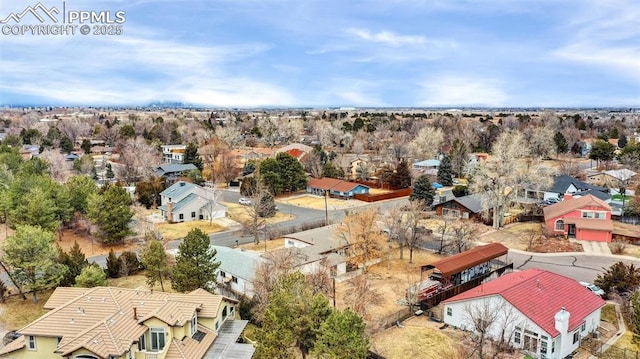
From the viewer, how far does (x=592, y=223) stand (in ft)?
146

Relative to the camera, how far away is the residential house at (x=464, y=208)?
52562 millimetres

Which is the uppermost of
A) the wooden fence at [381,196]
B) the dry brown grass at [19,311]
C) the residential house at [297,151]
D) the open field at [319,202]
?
the residential house at [297,151]

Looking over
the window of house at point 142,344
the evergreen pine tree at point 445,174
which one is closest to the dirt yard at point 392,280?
the window of house at point 142,344

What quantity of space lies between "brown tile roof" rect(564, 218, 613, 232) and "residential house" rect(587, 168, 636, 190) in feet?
71.4

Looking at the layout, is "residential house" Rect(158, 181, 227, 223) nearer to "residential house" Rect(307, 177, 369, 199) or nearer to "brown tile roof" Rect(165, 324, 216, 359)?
"residential house" Rect(307, 177, 369, 199)

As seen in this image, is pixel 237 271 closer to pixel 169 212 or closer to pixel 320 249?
pixel 320 249

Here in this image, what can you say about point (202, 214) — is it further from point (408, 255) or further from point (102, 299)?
point (102, 299)

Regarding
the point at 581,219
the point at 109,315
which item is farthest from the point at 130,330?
the point at 581,219

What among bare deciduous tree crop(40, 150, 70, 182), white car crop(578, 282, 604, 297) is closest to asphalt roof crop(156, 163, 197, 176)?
bare deciduous tree crop(40, 150, 70, 182)

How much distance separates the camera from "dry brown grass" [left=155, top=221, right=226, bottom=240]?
156 ft

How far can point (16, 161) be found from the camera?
2469 inches

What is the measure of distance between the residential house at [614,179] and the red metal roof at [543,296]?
141 feet

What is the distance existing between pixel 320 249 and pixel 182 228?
19.4m

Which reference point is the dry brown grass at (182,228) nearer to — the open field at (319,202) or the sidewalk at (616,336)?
the open field at (319,202)
